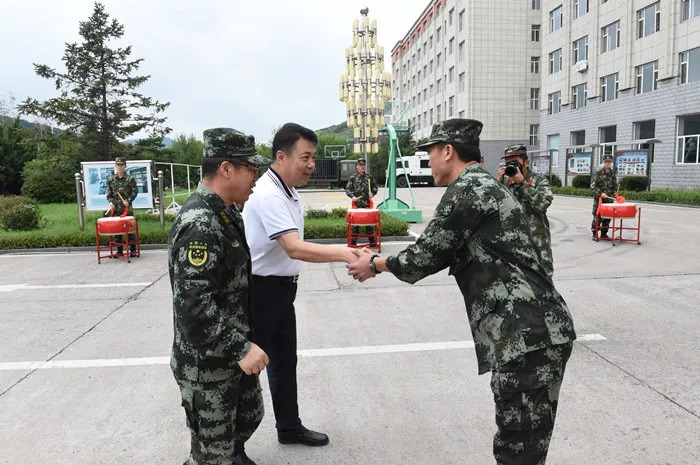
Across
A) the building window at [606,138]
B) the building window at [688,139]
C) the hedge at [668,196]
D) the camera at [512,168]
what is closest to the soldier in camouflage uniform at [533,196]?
the camera at [512,168]

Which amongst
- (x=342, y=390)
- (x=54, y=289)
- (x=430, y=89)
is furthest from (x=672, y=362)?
(x=430, y=89)

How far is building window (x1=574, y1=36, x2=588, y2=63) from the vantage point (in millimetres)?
34219

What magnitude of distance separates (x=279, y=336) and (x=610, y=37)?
115 ft

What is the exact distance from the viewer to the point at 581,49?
3481cm

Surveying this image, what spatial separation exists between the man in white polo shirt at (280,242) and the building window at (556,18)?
39720mm

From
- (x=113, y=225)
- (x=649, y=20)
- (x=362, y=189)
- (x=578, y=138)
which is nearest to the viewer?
(x=113, y=225)

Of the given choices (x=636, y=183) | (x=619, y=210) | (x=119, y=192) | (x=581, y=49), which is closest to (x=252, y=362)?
(x=119, y=192)

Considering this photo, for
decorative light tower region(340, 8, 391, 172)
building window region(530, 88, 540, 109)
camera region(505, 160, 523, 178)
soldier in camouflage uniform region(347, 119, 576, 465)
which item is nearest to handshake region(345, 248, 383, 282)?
soldier in camouflage uniform region(347, 119, 576, 465)

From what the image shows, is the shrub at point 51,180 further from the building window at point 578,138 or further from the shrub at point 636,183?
the building window at point 578,138

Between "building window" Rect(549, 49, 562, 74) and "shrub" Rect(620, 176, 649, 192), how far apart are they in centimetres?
1543

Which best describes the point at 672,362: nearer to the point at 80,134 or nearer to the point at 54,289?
the point at 54,289

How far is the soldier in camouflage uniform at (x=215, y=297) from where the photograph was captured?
2090 mm

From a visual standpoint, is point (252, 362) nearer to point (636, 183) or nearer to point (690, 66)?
point (636, 183)

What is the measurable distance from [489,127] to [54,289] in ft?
137
